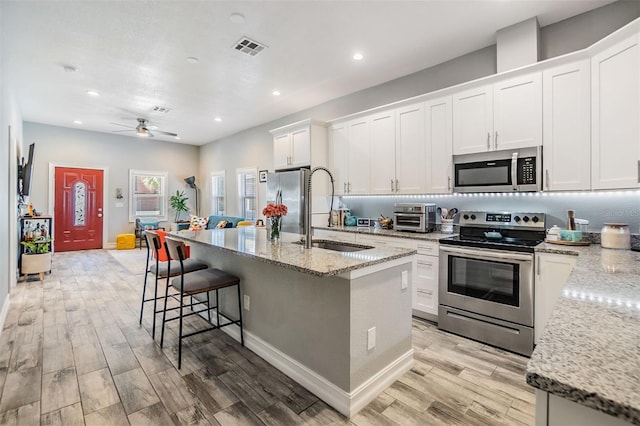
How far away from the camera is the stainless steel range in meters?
2.58

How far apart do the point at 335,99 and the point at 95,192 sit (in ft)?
22.1

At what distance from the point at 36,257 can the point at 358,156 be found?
524 cm

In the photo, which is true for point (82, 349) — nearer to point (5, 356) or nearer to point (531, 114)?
A: point (5, 356)

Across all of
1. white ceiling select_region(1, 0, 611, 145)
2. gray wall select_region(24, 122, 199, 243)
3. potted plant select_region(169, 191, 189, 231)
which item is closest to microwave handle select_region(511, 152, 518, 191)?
white ceiling select_region(1, 0, 611, 145)

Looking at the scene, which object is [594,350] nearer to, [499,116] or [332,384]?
[332,384]

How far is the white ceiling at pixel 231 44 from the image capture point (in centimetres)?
279

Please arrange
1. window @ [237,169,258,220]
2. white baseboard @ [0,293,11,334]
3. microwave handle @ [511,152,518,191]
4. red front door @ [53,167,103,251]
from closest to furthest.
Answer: microwave handle @ [511,152,518,191], white baseboard @ [0,293,11,334], window @ [237,169,258,220], red front door @ [53,167,103,251]

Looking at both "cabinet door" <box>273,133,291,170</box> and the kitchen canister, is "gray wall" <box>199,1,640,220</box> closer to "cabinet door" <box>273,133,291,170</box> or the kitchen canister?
"cabinet door" <box>273,133,291,170</box>

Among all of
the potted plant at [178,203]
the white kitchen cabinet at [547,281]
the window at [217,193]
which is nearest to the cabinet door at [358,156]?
the white kitchen cabinet at [547,281]

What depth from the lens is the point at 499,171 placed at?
3031mm

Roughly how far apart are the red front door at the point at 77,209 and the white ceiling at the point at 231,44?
266 cm

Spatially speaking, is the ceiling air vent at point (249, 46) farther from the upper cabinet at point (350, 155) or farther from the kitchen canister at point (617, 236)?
the kitchen canister at point (617, 236)

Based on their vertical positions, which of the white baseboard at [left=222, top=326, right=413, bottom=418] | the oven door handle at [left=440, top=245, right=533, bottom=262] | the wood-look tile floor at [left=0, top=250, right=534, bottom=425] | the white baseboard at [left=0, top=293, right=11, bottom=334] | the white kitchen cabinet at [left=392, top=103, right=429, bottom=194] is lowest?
the wood-look tile floor at [left=0, top=250, right=534, bottom=425]

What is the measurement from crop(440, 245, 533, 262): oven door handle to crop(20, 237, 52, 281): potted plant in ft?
19.5
